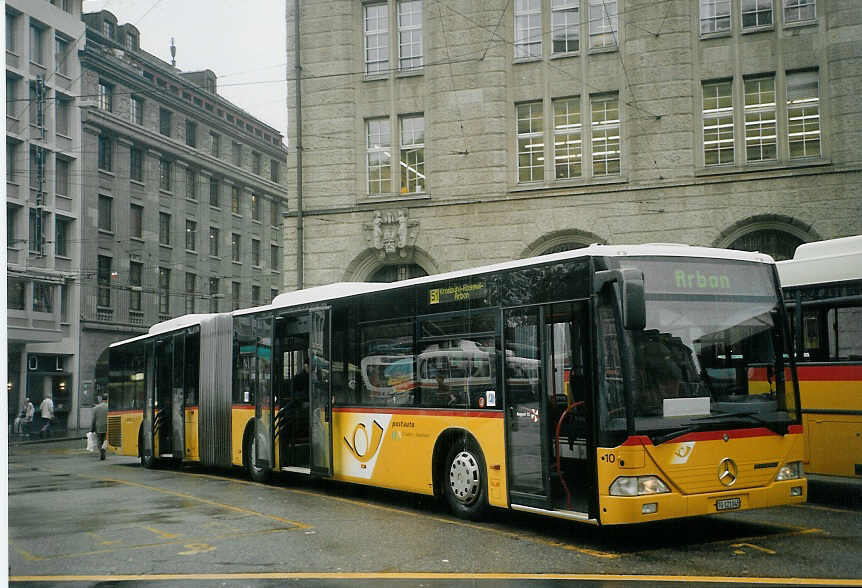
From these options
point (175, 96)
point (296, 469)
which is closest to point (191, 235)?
point (175, 96)

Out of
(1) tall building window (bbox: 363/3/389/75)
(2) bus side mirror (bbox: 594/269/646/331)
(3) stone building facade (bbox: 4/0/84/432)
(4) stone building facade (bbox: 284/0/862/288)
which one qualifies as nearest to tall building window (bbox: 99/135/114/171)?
(3) stone building facade (bbox: 4/0/84/432)

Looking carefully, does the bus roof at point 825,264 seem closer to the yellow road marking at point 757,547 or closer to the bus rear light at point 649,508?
the yellow road marking at point 757,547

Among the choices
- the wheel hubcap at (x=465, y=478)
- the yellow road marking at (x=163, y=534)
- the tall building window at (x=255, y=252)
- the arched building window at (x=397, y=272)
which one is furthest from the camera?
the tall building window at (x=255, y=252)

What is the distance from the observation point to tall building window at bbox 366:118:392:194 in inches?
1152

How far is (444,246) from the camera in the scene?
28031mm

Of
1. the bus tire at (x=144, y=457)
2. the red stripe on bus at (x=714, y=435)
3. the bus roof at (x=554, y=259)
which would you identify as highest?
the bus roof at (x=554, y=259)

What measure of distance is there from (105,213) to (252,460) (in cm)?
3737

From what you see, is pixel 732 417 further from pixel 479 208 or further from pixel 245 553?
pixel 479 208

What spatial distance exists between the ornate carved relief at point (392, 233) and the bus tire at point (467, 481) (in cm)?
1677

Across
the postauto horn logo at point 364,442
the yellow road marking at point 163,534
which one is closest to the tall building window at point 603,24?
the postauto horn logo at point 364,442

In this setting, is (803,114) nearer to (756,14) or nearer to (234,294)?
(756,14)

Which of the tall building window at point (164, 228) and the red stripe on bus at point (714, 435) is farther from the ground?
the tall building window at point (164, 228)

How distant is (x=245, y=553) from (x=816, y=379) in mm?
7551

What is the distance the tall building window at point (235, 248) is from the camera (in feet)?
204
